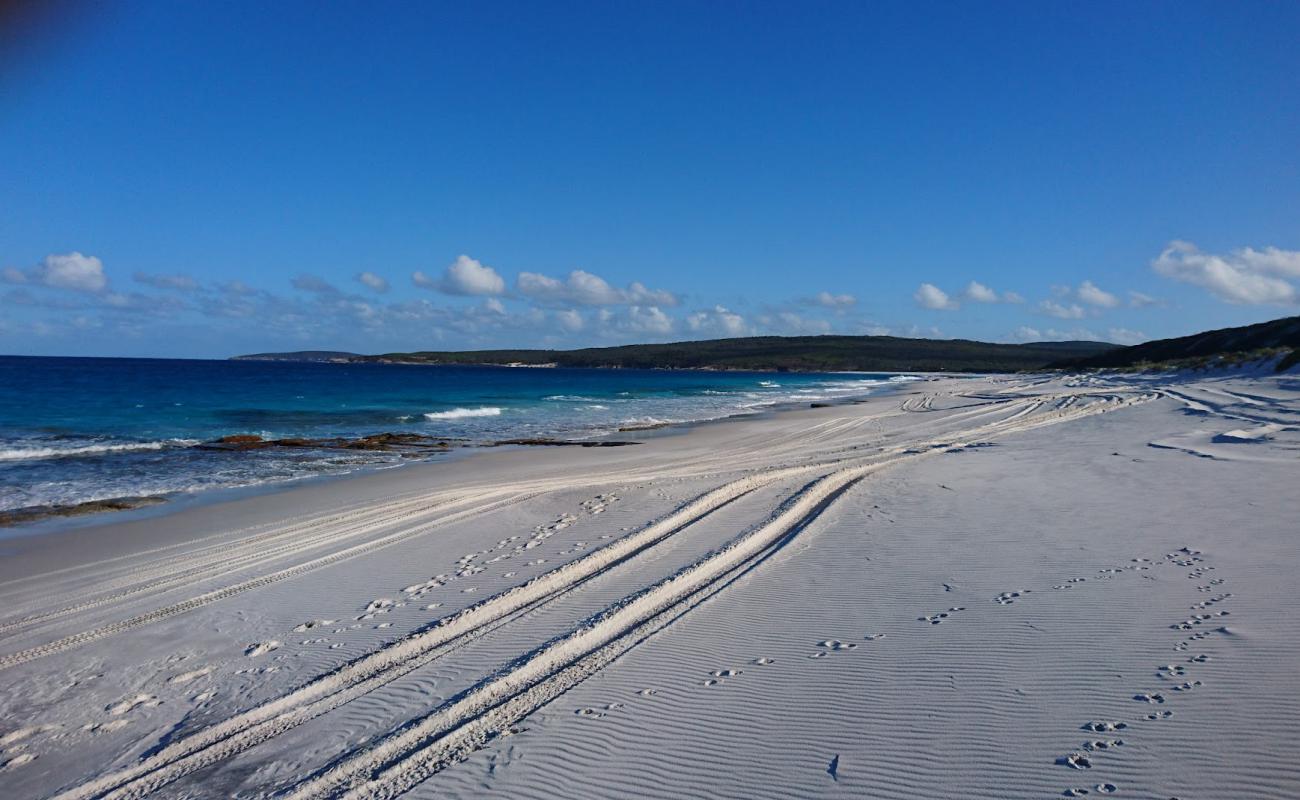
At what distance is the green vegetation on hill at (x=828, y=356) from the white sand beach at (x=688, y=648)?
128623mm

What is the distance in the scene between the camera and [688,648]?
553 centimetres

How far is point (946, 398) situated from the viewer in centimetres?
4012

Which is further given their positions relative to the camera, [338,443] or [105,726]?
[338,443]

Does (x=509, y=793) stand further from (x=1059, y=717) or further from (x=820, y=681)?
(x=1059, y=717)

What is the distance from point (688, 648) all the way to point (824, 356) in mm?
159110

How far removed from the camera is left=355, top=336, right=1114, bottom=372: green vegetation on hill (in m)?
146

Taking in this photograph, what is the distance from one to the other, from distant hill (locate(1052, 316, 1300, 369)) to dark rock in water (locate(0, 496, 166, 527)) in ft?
169

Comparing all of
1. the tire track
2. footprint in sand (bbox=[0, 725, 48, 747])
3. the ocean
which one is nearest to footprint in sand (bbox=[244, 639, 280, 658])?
the tire track

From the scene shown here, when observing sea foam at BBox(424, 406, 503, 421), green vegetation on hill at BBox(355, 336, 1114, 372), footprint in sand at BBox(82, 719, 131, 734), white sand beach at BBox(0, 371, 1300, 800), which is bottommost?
sea foam at BBox(424, 406, 503, 421)

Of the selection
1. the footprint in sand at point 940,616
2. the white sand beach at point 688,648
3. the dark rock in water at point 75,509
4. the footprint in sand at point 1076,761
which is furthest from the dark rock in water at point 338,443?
the footprint in sand at point 1076,761

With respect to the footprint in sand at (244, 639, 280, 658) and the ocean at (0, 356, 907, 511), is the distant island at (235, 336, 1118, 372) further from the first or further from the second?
the footprint in sand at (244, 639, 280, 658)

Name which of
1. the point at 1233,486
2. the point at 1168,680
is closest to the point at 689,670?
the point at 1168,680

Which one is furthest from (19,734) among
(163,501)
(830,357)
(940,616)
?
(830,357)

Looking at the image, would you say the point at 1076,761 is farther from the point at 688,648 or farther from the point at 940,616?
the point at 688,648
